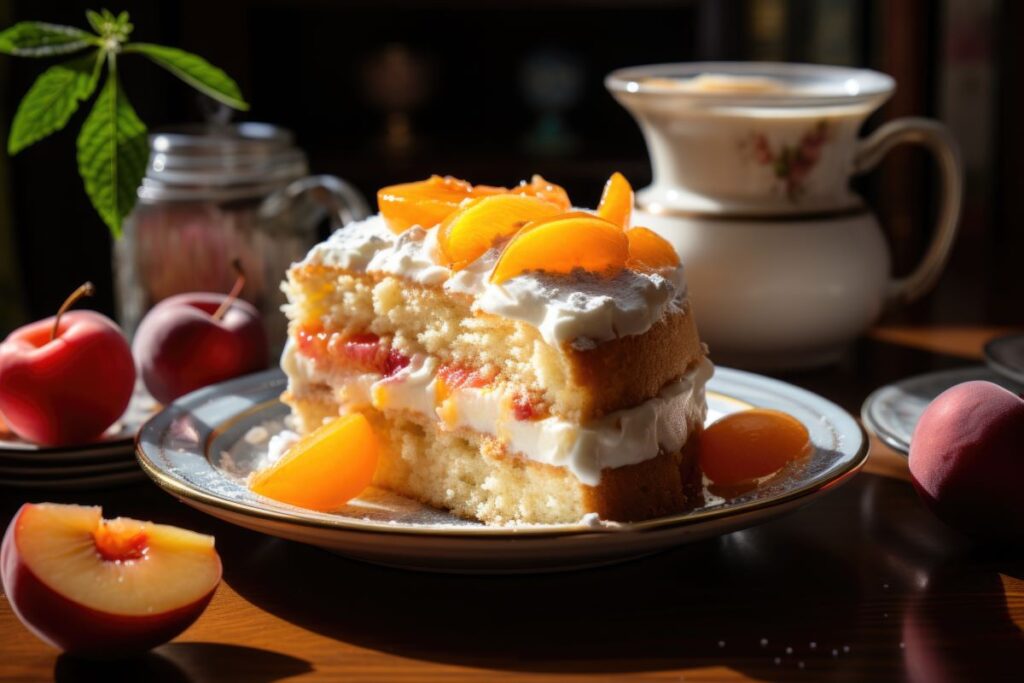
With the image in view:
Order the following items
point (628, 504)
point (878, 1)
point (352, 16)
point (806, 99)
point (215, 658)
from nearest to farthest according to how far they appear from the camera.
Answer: point (215, 658), point (628, 504), point (806, 99), point (878, 1), point (352, 16)

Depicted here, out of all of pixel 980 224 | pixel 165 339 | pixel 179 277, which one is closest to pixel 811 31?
pixel 980 224

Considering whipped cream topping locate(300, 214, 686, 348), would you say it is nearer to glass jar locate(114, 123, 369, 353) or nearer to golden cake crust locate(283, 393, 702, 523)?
golden cake crust locate(283, 393, 702, 523)

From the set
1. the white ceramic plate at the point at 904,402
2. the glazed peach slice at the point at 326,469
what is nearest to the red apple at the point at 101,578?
the glazed peach slice at the point at 326,469

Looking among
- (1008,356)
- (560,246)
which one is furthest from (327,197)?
(1008,356)

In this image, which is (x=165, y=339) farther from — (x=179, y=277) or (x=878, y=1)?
(x=878, y=1)

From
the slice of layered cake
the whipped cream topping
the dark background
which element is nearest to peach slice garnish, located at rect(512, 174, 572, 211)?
the slice of layered cake

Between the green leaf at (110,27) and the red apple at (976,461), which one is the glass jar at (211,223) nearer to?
the green leaf at (110,27)
